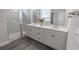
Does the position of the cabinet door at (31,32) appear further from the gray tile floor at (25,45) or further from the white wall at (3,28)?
the white wall at (3,28)

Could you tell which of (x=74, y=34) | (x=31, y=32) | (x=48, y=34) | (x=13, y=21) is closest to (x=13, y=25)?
(x=13, y=21)

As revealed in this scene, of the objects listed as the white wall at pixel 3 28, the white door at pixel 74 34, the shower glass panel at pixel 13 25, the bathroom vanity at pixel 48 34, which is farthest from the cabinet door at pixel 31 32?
the white door at pixel 74 34

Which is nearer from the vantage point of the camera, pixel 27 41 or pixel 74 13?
pixel 74 13

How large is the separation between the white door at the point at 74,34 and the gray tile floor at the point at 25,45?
253mm

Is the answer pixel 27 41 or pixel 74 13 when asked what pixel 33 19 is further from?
pixel 74 13

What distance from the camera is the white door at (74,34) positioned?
0.74 meters

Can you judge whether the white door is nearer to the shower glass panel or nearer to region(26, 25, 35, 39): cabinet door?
region(26, 25, 35, 39): cabinet door

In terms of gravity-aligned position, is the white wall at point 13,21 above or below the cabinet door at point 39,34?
above

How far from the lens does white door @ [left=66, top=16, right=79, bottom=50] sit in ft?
2.44

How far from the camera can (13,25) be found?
80 cm

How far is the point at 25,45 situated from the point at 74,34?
0.56 meters
